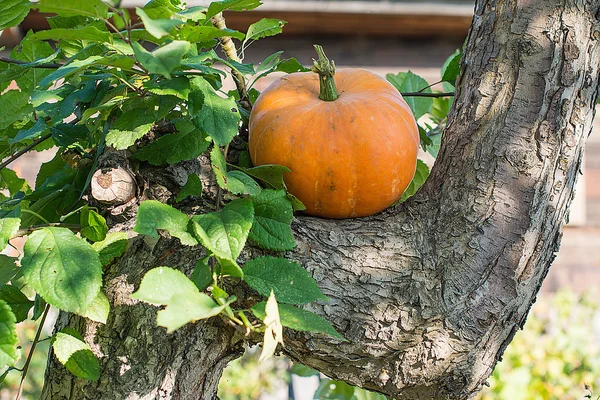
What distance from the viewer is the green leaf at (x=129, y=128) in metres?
0.86

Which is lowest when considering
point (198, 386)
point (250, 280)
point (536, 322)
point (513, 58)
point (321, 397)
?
point (536, 322)

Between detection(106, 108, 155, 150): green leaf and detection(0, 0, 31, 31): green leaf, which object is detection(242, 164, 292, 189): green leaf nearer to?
detection(106, 108, 155, 150): green leaf

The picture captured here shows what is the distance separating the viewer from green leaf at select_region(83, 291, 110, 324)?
2.75ft

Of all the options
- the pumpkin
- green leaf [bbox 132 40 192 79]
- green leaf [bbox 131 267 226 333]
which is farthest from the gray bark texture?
green leaf [bbox 132 40 192 79]

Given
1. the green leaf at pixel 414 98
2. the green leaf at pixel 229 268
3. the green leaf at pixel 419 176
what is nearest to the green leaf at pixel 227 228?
the green leaf at pixel 229 268

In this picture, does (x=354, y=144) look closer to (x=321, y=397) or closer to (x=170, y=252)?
(x=170, y=252)

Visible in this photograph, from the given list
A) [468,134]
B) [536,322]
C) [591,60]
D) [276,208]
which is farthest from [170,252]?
[536,322]

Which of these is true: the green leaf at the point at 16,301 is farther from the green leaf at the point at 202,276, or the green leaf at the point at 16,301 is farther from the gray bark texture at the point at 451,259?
the green leaf at the point at 202,276

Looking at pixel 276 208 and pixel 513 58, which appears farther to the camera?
pixel 513 58

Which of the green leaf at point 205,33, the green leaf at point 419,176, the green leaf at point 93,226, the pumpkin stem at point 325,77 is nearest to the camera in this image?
the green leaf at point 205,33

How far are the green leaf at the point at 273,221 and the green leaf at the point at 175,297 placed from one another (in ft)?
0.72

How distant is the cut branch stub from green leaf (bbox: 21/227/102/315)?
11cm

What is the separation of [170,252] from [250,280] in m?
0.22

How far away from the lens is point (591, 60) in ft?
3.34
